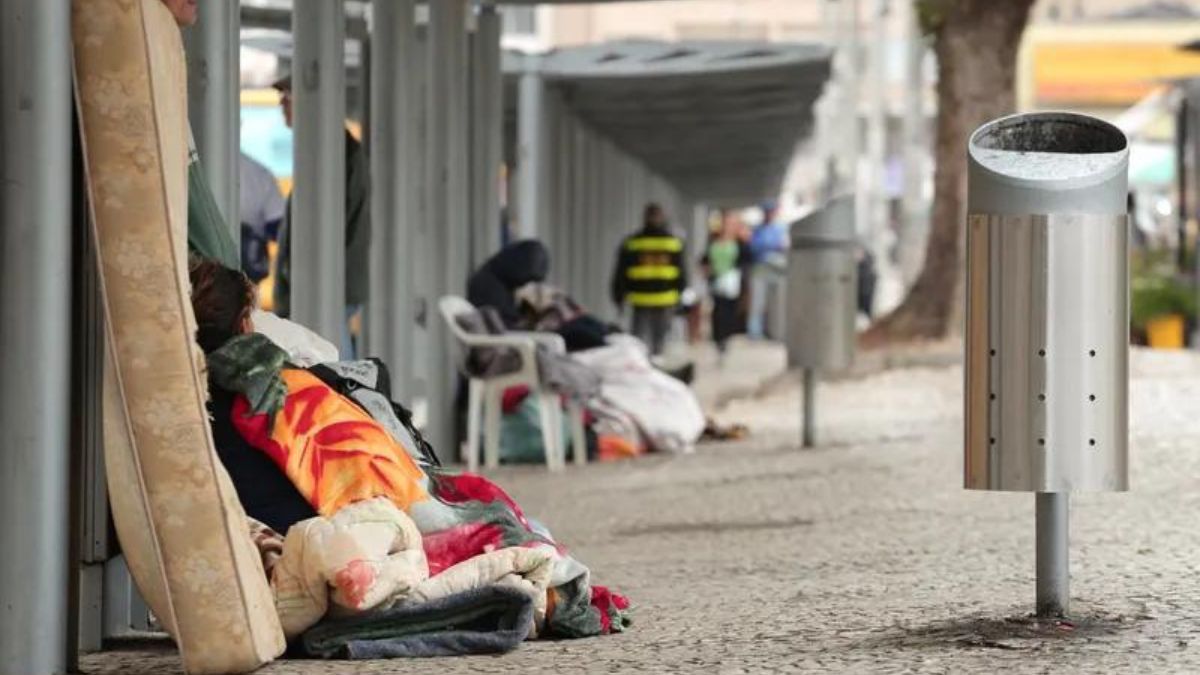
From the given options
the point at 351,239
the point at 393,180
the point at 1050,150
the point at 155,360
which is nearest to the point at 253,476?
the point at 155,360

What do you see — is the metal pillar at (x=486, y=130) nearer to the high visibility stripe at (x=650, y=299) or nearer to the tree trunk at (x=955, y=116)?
the tree trunk at (x=955, y=116)

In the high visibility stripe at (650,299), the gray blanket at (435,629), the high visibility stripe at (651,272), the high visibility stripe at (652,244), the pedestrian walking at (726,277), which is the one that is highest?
the gray blanket at (435,629)

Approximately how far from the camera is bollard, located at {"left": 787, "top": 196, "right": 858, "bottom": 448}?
661 inches

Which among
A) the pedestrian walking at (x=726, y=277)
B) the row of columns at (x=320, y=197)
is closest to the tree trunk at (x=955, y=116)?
the row of columns at (x=320, y=197)

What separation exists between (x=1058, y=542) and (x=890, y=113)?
84604mm

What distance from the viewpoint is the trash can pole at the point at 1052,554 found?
7547mm

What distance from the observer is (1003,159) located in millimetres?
7562

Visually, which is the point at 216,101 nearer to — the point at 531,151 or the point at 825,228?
the point at 825,228

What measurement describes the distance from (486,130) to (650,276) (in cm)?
918

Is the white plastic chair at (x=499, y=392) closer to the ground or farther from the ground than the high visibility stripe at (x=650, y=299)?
farther from the ground

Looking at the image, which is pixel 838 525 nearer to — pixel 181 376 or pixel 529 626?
pixel 529 626

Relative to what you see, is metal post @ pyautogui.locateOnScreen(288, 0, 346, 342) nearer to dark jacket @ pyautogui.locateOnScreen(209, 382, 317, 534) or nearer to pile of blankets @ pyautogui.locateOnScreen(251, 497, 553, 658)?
dark jacket @ pyautogui.locateOnScreen(209, 382, 317, 534)

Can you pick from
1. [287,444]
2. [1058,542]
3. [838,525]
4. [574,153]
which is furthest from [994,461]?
[574,153]

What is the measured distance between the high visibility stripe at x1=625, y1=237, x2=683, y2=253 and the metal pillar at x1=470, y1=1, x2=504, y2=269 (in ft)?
28.5
